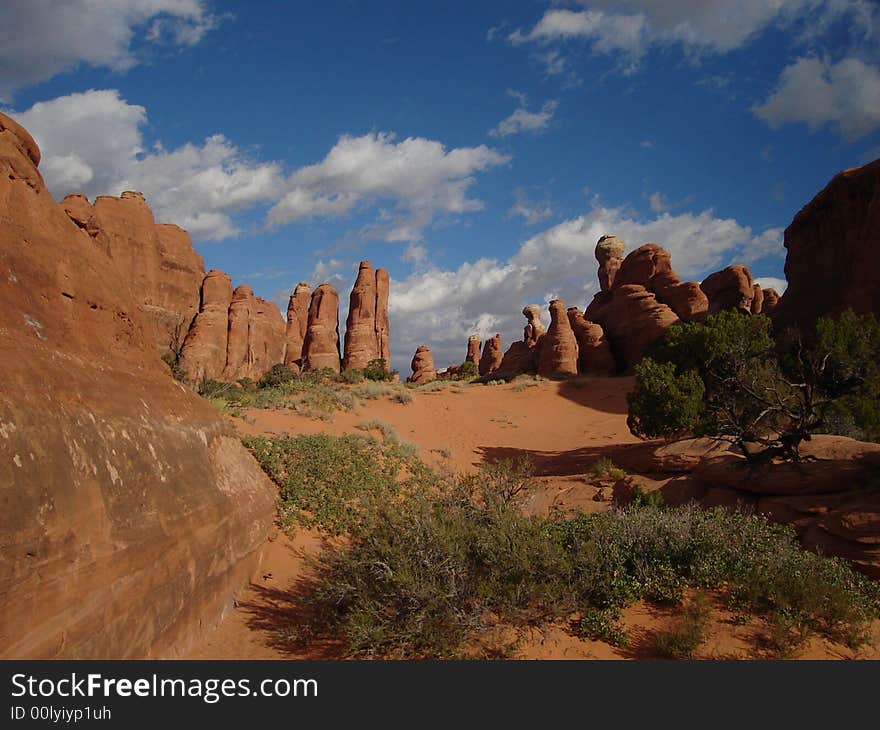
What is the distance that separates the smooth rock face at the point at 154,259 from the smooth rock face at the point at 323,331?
13.2 m

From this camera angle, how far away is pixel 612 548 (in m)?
6.63

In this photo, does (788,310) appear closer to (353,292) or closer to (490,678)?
(490,678)

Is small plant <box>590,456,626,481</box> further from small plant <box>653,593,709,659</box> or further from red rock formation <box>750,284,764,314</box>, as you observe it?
red rock formation <box>750,284,764,314</box>

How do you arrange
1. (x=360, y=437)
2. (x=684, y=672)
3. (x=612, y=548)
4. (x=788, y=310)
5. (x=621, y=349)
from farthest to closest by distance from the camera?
(x=621, y=349) < (x=788, y=310) < (x=360, y=437) < (x=612, y=548) < (x=684, y=672)

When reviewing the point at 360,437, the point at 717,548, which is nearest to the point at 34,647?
the point at 717,548

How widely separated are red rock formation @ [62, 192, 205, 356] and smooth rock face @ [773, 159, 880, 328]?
52237mm

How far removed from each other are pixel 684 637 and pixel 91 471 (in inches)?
230

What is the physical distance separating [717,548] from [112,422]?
24.2 ft

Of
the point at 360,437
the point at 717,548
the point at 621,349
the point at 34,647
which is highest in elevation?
the point at 621,349

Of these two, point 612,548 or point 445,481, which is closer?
point 612,548

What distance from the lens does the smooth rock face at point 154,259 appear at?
52.3m

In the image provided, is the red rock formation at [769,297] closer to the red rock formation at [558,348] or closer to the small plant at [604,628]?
the red rock formation at [558,348]

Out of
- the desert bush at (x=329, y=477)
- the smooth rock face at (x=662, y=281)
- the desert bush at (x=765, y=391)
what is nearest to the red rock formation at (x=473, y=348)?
the smooth rock face at (x=662, y=281)

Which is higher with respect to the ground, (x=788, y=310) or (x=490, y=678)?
(x=788, y=310)
